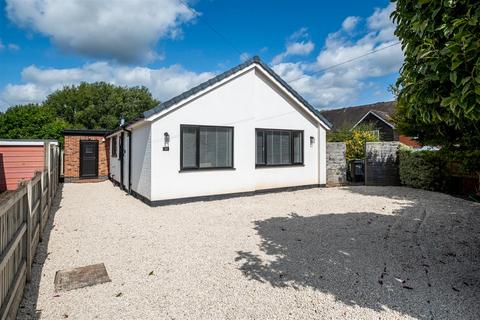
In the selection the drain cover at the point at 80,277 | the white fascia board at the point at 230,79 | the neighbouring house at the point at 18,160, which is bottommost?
the drain cover at the point at 80,277

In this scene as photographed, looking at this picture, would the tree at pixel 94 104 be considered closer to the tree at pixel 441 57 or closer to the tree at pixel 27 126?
the tree at pixel 27 126

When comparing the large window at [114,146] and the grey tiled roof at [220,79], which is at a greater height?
the grey tiled roof at [220,79]

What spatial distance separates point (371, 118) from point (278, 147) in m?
20.0

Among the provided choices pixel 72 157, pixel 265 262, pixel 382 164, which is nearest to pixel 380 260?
pixel 265 262

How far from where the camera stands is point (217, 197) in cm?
980

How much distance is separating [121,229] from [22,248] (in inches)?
110

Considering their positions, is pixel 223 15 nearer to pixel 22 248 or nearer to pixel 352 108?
pixel 22 248

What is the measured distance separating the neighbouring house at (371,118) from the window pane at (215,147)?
14.9m

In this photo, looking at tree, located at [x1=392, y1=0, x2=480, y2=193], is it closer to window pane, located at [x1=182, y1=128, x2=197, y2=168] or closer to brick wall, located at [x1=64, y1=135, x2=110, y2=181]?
window pane, located at [x1=182, y1=128, x2=197, y2=168]

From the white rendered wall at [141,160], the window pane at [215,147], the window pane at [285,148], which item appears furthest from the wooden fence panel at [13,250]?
the window pane at [285,148]

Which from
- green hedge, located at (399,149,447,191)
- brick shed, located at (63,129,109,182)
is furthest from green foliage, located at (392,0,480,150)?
brick shed, located at (63,129,109,182)

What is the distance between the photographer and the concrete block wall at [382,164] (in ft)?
43.5

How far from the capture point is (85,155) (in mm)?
15867

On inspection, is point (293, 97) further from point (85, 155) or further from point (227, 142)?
point (85, 155)
